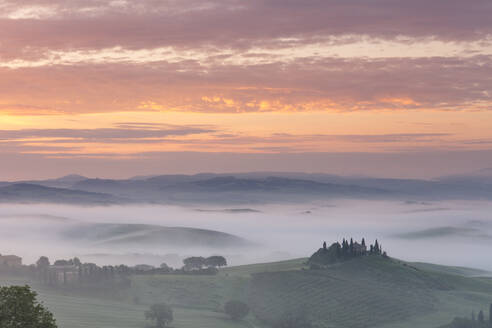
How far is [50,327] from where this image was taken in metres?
70.2

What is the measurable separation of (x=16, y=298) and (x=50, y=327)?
4.54 meters

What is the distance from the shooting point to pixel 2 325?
68.8 metres

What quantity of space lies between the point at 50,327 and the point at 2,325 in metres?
4.66

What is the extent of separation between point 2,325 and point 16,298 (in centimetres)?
290

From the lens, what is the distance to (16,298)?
6962 cm

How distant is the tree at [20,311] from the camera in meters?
69.1

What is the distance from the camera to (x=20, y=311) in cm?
6919

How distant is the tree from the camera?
69.1m
